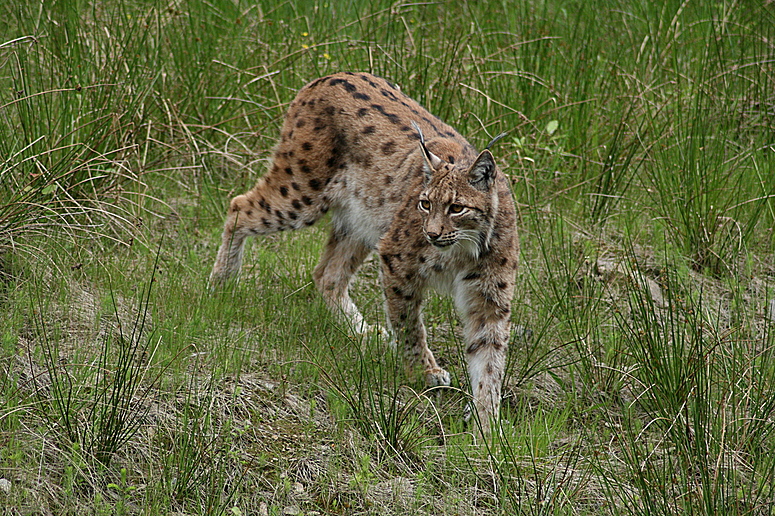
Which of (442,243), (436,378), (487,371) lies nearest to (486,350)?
(487,371)

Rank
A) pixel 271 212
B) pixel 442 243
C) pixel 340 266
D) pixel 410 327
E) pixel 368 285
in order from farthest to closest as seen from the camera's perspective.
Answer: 1. pixel 368 285
2. pixel 340 266
3. pixel 271 212
4. pixel 410 327
5. pixel 442 243

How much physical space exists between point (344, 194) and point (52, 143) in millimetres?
1663

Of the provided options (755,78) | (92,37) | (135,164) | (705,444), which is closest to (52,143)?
(135,164)

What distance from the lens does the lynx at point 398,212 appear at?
4.32m

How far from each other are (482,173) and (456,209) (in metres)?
0.21

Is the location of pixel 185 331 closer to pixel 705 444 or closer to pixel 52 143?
pixel 52 143

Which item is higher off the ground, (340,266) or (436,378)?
(340,266)

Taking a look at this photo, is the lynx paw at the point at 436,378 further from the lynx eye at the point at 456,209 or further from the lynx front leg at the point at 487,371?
the lynx eye at the point at 456,209

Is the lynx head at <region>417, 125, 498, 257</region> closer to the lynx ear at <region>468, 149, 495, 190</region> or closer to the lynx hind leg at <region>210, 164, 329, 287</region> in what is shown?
the lynx ear at <region>468, 149, 495, 190</region>

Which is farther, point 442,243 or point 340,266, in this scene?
point 340,266

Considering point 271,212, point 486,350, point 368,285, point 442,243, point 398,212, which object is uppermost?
point 442,243

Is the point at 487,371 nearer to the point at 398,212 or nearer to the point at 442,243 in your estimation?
the point at 442,243

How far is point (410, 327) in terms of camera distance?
461 cm

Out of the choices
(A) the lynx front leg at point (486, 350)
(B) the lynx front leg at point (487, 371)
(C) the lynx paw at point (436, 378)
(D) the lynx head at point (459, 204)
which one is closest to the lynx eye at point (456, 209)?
(D) the lynx head at point (459, 204)
